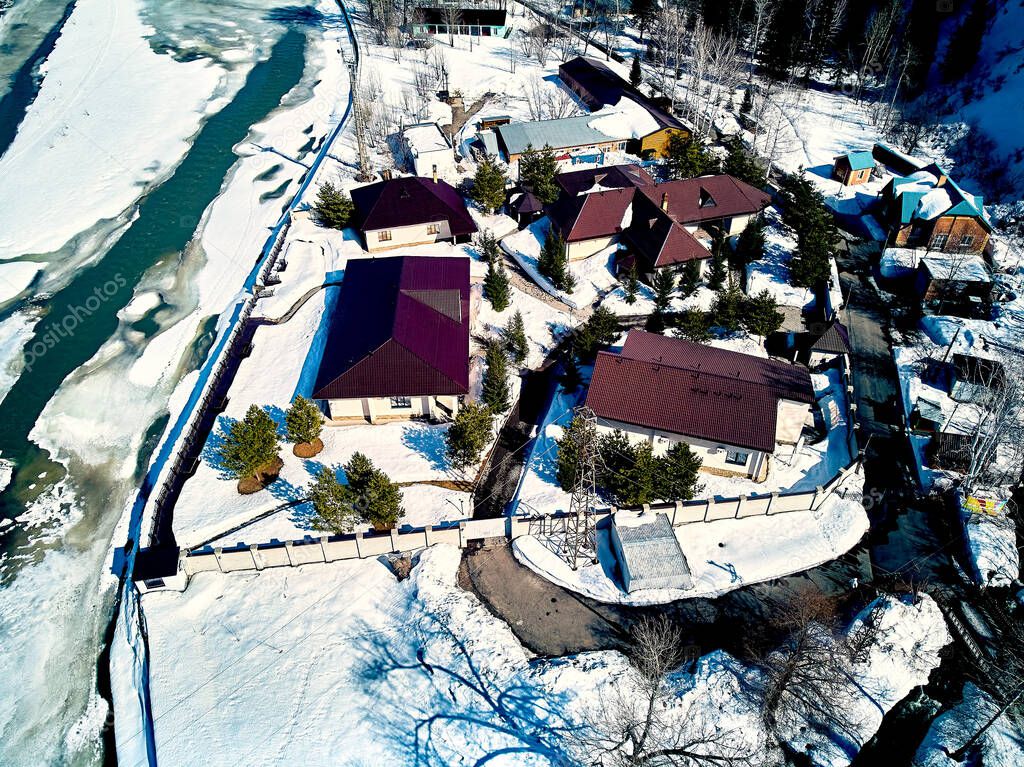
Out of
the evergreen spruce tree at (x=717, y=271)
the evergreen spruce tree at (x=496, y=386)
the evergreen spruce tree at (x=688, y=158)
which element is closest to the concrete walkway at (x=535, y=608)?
the evergreen spruce tree at (x=496, y=386)

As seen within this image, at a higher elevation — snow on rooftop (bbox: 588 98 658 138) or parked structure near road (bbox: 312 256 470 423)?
snow on rooftop (bbox: 588 98 658 138)

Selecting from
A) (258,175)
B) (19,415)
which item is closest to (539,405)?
(19,415)

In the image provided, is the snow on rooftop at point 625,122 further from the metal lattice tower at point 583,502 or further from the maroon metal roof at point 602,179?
the metal lattice tower at point 583,502

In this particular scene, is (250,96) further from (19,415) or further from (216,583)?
(216,583)

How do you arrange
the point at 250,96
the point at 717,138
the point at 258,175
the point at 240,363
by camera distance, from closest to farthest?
the point at 240,363 → the point at 258,175 → the point at 717,138 → the point at 250,96

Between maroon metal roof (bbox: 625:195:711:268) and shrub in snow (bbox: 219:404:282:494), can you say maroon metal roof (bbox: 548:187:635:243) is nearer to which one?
maroon metal roof (bbox: 625:195:711:268)

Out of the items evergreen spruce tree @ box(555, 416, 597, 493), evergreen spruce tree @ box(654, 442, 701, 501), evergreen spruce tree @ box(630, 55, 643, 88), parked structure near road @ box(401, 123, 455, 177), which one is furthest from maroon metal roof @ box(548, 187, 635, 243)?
evergreen spruce tree @ box(630, 55, 643, 88)
